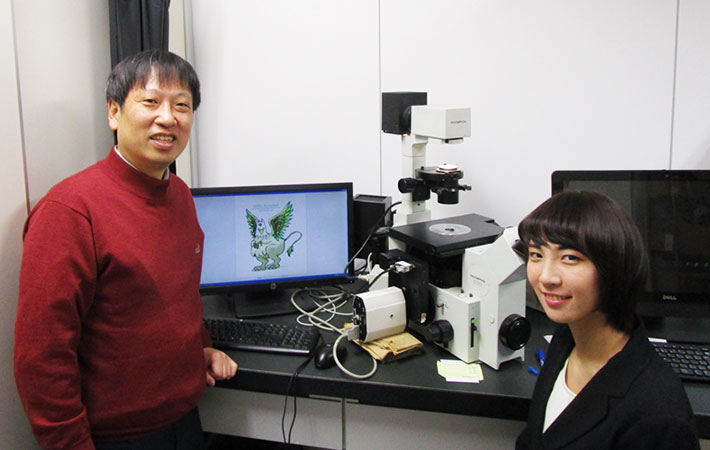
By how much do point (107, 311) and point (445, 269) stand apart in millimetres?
870

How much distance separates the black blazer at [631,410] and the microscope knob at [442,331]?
441mm

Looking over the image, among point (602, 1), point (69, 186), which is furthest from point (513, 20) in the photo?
point (69, 186)

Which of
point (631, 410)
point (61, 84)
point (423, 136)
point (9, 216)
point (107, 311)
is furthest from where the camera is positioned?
point (423, 136)

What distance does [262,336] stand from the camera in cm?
165

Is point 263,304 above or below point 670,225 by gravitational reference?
below

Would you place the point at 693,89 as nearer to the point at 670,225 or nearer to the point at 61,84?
the point at 670,225

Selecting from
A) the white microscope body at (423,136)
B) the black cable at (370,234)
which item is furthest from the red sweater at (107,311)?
the white microscope body at (423,136)

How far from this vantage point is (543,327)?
68.6 inches

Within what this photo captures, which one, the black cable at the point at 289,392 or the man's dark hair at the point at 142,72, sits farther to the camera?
the black cable at the point at 289,392

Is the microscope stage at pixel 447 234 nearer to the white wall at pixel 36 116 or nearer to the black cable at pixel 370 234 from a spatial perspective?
the black cable at pixel 370 234

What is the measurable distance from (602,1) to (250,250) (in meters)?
1.50

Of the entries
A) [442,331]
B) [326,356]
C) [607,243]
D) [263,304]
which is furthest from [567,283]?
[263,304]

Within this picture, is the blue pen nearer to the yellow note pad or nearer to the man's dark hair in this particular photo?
the yellow note pad

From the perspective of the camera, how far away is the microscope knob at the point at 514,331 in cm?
144
